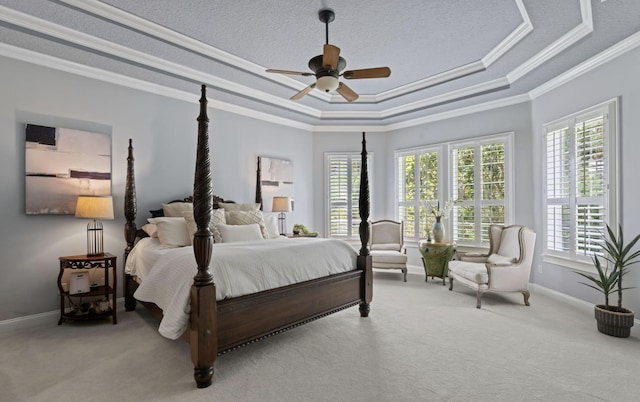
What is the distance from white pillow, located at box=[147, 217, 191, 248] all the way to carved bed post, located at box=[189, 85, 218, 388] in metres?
1.43

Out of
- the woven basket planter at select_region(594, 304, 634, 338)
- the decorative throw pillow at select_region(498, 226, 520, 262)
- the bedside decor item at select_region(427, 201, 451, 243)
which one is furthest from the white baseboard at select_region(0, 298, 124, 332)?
the woven basket planter at select_region(594, 304, 634, 338)

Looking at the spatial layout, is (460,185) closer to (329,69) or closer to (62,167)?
(329,69)

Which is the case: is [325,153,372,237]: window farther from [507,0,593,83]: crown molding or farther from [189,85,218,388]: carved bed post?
[189,85,218,388]: carved bed post

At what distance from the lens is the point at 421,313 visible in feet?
12.5

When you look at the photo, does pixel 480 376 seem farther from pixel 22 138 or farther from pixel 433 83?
pixel 22 138

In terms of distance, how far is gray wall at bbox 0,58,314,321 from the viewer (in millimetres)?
3334

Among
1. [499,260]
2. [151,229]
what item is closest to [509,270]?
[499,260]

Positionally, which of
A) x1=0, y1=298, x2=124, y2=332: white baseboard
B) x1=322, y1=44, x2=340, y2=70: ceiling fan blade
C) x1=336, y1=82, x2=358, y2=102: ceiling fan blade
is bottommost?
x1=0, y1=298, x2=124, y2=332: white baseboard

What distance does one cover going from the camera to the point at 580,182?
3.97 m

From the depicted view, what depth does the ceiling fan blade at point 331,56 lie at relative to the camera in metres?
2.79

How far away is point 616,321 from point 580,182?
5.57ft

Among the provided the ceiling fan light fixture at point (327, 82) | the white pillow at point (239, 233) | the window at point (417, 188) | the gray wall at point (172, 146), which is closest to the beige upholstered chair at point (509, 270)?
the gray wall at point (172, 146)

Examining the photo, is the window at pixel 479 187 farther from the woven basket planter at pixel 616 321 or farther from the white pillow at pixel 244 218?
the white pillow at pixel 244 218

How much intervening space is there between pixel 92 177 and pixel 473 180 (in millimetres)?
5584
